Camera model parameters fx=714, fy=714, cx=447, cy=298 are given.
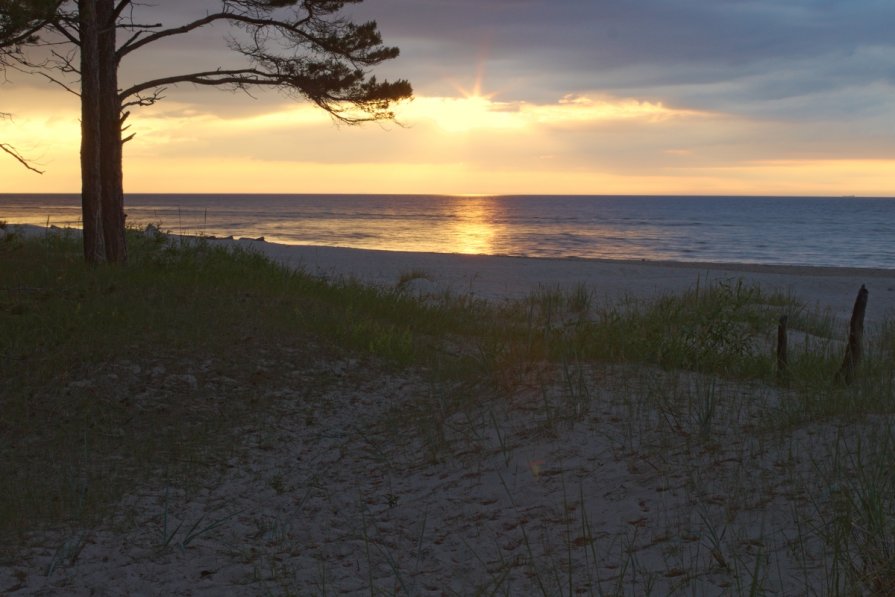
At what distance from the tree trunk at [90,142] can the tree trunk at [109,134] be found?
17 centimetres

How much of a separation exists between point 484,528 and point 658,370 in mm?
3737

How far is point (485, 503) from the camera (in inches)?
191

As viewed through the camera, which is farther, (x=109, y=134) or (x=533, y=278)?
(x=533, y=278)

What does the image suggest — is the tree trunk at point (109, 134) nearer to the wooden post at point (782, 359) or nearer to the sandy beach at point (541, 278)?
the sandy beach at point (541, 278)

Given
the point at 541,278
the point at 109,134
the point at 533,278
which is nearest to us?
the point at 109,134

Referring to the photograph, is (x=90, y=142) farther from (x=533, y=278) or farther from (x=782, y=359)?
(x=533, y=278)

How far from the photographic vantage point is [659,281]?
21.5 metres

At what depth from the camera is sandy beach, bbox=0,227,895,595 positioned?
3.78 m

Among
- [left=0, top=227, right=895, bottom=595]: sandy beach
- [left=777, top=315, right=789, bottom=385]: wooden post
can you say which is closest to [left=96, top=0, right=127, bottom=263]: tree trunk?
[left=0, top=227, right=895, bottom=595]: sandy beach

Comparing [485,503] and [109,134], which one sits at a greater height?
[109,134]

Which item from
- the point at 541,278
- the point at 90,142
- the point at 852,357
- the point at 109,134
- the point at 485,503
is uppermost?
the point at 109,134

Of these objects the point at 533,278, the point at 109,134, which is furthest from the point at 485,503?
the point at 533,278

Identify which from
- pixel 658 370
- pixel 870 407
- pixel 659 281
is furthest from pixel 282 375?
pixel 659 281

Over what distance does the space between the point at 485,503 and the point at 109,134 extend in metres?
9.98
